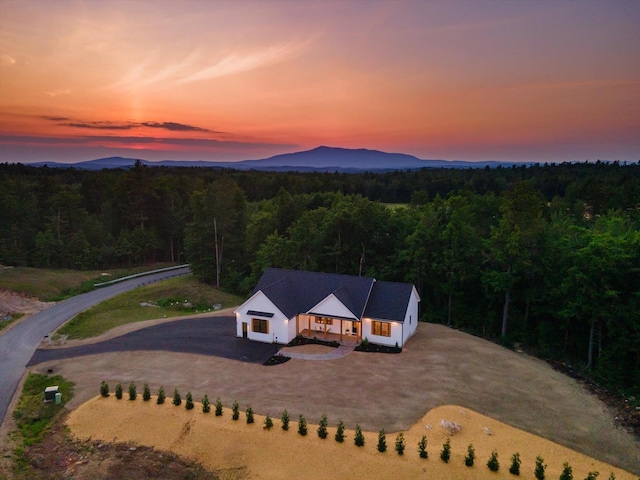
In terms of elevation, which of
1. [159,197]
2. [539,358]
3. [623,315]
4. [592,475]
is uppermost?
[159,197]

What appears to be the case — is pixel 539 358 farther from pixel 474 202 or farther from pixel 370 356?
pixel 474 202

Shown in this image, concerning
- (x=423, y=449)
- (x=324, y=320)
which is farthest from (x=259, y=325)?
(x=423, y=449)

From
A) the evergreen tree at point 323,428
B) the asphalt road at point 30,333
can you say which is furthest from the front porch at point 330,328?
the asphalt road at point 30,333

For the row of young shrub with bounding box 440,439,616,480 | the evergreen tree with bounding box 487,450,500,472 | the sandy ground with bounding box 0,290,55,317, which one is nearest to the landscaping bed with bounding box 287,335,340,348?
the row of young shrub with bounding box 440,439,616,480

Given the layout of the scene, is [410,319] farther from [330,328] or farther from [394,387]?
[394,387]

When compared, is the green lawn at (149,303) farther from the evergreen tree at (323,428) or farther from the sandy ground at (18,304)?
the evergreen tree at (323,428)

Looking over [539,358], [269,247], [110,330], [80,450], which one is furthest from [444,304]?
[80,450]
